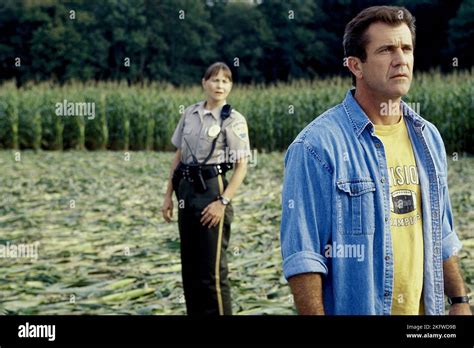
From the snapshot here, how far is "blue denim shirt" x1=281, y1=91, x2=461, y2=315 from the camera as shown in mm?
2043

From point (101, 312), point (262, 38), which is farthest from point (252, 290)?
point (262, 38)

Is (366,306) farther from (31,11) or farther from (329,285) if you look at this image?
(31,11)

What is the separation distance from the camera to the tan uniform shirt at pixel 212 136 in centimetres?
367

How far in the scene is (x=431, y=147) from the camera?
7.22ft

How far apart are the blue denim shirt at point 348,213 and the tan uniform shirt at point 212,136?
151cm

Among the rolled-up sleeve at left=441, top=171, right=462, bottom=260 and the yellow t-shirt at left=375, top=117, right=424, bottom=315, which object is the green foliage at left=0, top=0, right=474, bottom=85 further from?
the yellow t-shirt at left=375, top=117, right=424, bottom=315

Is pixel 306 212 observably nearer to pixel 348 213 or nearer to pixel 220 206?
pixel 348 213

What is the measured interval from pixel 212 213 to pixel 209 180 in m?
0.14

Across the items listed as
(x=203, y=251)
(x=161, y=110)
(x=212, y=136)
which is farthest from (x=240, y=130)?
(x=161, y=110)

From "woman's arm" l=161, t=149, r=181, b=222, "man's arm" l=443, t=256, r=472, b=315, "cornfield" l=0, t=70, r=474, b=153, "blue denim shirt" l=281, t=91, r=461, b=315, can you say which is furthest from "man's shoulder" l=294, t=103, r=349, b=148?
"cornfield" l=0, t=70, r=474, b=153

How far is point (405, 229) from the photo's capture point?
2.12 meters

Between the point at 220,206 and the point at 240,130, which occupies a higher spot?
the point at 240,130
